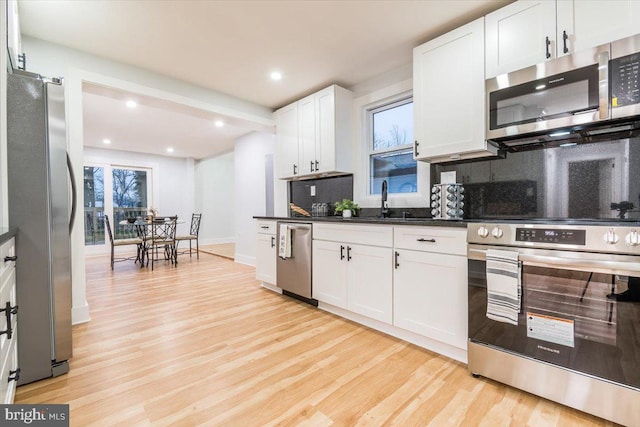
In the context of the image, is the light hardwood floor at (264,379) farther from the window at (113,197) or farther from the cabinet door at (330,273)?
the window at (113,197)

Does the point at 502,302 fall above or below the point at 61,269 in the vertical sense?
below

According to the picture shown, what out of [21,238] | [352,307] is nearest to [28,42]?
[21,238]

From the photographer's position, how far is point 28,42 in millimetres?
2533

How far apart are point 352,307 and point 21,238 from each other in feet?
7.75

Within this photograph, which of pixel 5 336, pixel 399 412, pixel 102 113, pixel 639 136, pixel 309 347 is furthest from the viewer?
pixel 102 113

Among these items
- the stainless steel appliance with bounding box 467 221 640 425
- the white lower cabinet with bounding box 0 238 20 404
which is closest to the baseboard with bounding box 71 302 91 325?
the white lower cabinet with bounding box 0 238 20 404

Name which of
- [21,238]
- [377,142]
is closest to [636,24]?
[377,142]

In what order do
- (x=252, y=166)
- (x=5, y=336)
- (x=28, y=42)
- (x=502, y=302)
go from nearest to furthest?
(x=5, y=336) → (x=502, y=302) → (x=28, y=42) → (x=252, y=166)

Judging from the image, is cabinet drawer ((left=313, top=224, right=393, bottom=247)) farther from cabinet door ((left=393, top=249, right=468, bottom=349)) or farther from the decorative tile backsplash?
the decorative tile backsplash

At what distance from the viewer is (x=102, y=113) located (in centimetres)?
455

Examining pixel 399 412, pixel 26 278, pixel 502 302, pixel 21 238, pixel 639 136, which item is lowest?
pixel 399 412

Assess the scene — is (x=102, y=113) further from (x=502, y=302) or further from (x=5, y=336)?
(x=502, y=302)

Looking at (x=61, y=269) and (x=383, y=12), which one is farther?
(x=383, y=12)

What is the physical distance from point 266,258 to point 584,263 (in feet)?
9.98
